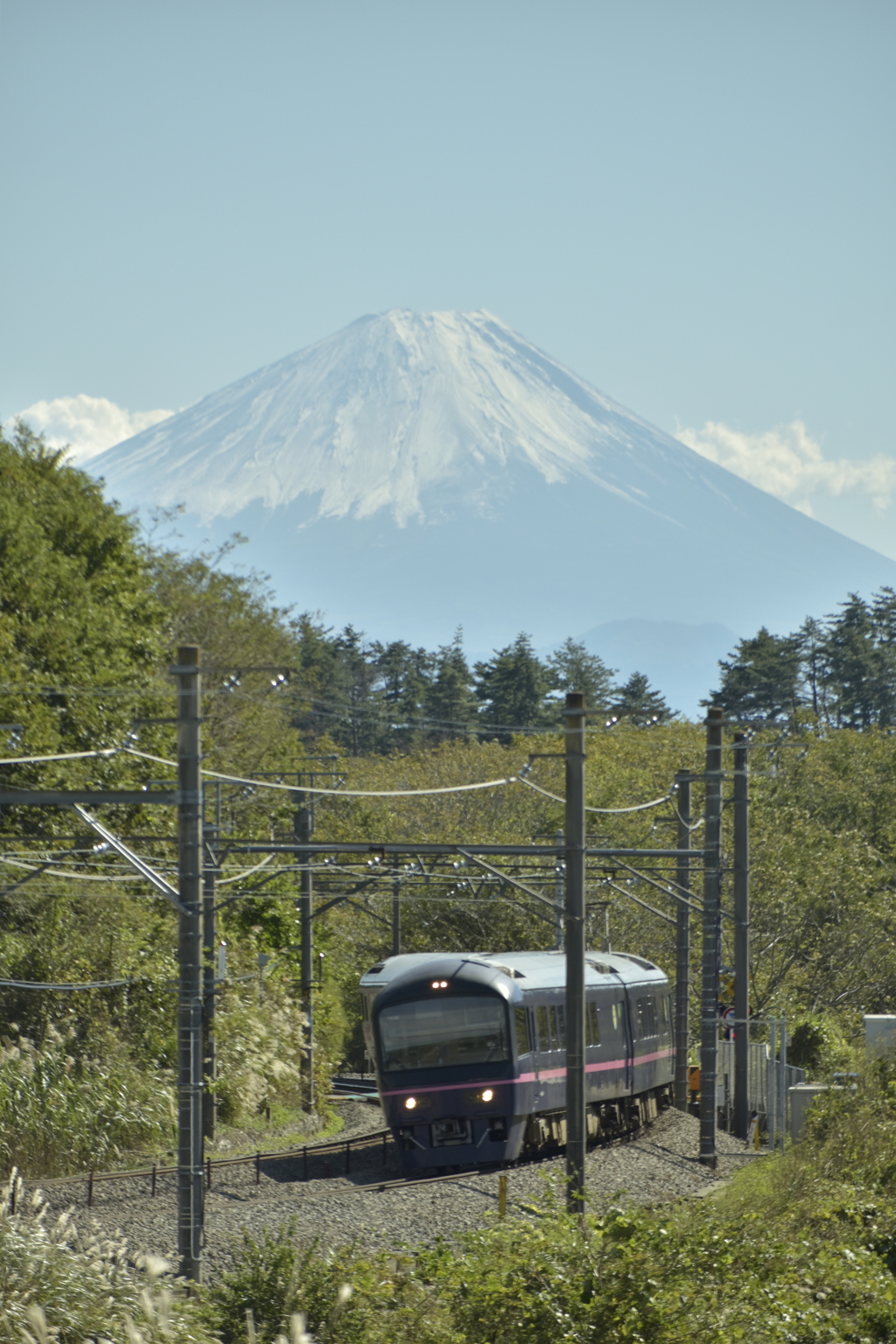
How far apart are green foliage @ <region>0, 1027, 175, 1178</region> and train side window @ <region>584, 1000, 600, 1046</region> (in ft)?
21.6

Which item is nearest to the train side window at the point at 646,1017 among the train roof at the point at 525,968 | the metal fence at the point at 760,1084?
the train roof at the point at 525,968

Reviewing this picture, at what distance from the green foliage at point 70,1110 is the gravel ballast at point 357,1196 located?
5.37ft

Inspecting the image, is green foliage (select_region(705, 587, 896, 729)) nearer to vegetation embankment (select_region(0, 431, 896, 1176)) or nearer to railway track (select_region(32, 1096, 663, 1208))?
vegetation embankment (select_region(0, 431, 896, 1176))

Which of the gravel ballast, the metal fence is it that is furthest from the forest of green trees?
the gravel ballast

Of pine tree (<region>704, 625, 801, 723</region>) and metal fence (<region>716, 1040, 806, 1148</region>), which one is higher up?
pine tree (<region>704, 625, 801, 723</region>)

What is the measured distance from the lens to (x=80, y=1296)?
9.91 m

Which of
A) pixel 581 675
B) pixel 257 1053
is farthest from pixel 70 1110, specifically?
pixel 581 675

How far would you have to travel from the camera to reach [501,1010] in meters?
21.2

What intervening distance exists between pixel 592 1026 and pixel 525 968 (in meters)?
1.81

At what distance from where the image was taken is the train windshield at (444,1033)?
2125cm

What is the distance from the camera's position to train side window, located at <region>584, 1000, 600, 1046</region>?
23312mm

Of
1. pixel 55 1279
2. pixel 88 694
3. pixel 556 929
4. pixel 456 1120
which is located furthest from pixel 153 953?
pixel 55 1279

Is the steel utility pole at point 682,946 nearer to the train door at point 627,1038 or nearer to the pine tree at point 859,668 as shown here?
the train door at point 627,1038

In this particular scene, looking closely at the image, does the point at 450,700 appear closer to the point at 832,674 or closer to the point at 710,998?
the point at 832,674
